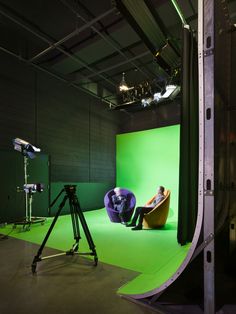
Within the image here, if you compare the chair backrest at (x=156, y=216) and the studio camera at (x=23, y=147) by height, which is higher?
the studio camera at (x=23, y=147)

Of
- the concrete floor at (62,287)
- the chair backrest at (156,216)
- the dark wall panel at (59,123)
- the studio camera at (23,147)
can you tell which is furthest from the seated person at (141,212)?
the dark wall panel at (59,123)

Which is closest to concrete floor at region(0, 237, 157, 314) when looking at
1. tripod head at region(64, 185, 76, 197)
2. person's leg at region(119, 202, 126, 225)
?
tripod head at region(64, 185, 76, 197)

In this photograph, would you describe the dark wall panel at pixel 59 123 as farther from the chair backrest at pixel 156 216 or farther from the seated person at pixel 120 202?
the chair backrest at pixel 156 216

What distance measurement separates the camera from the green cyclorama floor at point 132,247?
2.35m

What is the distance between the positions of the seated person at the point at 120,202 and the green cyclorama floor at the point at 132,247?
0.97 feet

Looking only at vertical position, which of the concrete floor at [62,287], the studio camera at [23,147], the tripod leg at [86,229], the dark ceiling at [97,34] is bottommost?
the concrete floor at [62,287]

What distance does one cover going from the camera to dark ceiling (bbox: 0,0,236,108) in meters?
3.96

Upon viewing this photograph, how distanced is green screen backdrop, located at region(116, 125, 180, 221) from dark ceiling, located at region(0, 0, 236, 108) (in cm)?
189

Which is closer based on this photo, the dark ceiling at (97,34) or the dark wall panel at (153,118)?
the dark ceiling at (97,34)

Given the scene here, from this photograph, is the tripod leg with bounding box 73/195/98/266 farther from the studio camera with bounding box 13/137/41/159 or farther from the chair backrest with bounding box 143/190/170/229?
the studio camera with bounding box 13/137/41/159

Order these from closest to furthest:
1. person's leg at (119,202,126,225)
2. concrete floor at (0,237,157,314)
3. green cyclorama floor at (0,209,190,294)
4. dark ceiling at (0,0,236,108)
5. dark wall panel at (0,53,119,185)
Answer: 1. concrete floor at (0,237,157,314)
2. green cyclorama floor at (0,209,190,294)
3. dark ceiling at (0,0,236,108)
4. person's leg at (119,202,126,225)
5. dark wall panel at (0,53,119,185)

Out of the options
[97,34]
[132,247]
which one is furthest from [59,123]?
[132,247]

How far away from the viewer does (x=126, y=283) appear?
7.17 ft

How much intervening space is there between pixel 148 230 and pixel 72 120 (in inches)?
177
